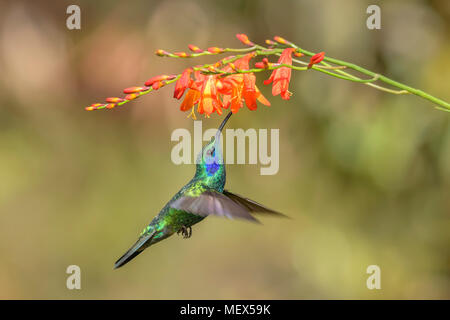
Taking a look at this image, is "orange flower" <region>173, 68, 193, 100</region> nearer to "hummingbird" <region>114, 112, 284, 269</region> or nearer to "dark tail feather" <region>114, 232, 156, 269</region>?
"hummingbird" <region>114, 112, 284, 269</region>

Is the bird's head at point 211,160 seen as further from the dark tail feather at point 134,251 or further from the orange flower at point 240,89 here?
the dark tail feather at point 134,251

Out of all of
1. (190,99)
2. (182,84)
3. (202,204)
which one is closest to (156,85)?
(182,84)

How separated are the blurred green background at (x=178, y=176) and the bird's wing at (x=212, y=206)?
251 cm

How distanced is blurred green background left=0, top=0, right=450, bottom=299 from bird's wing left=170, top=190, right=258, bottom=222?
251cm

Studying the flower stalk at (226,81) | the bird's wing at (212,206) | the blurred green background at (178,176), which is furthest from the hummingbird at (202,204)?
the blurred green background at (178,176)

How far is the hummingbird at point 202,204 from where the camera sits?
1.31 meters

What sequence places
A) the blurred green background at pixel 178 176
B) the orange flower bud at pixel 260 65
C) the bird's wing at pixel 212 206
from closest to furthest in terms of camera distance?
the bird's wing at pixel 212 206
the orange flower bud at pixel 260 65
the blurred green background at pixel 178 176

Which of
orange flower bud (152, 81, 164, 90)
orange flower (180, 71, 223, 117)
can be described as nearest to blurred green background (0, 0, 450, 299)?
orange flower (180, 71, 223, 117)

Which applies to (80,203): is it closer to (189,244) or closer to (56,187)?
(56,187)

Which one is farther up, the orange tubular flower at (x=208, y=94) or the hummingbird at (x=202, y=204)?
the orange tubular flower at (x=208, y=94)

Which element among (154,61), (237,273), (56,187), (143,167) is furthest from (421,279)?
(56,187)

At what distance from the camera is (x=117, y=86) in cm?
421

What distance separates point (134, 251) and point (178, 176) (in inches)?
106

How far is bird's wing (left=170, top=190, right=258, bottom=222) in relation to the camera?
1230 millimetres
